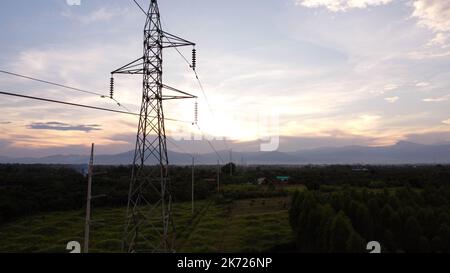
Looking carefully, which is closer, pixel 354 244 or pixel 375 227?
pixel 354 244

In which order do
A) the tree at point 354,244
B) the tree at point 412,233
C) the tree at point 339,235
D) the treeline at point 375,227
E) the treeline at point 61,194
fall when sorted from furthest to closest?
the treeline at point 61,194 < the tree at point 412,233 < the treeline at point 375,227 < the tree at point 339,235 < the tree at point 354,244

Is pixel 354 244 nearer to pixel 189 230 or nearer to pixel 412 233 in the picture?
pixel 412 233

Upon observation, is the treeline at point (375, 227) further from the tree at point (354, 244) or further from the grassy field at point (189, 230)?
the grassy field at point (189, 230)

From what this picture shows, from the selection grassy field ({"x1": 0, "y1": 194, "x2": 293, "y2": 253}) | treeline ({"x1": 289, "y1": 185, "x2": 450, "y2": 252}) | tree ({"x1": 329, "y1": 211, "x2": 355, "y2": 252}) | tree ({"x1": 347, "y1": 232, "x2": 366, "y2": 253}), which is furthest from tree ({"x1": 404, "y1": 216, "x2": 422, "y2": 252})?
grassy field ({"x1": 0, "y1": 194, "x2": 293, "y2": 253})

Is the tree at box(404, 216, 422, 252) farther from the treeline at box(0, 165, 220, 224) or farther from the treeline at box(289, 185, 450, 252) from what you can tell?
the treeline at box(0, 165, 220, 224)

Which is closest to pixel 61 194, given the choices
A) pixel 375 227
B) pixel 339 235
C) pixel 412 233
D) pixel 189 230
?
pixel 189 230

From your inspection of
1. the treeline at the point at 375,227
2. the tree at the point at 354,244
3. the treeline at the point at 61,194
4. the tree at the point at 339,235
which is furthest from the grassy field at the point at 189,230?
the tree at the point at 354,244

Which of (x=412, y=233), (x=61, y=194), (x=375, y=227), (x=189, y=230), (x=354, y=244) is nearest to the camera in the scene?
(x=354, y=244)
